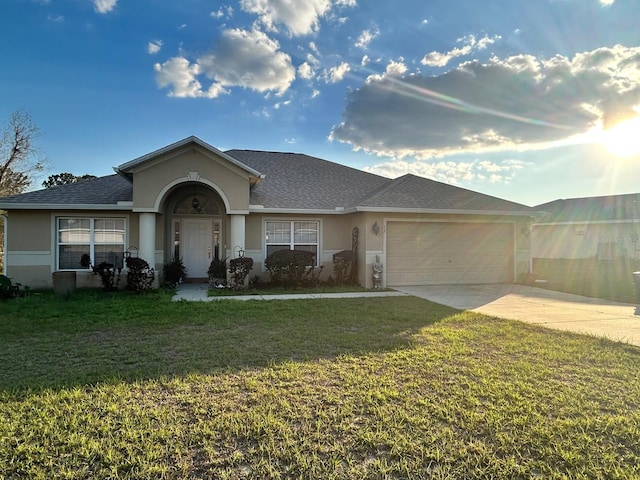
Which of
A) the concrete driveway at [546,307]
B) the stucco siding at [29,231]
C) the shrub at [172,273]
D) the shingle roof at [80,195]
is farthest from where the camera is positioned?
the shrub at [172,273]

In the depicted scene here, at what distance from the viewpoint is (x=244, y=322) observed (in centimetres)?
770

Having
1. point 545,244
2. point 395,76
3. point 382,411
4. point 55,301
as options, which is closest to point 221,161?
point 55,301

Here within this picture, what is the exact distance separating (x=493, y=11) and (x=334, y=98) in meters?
A: 7.22

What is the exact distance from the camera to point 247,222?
13688 millimetres

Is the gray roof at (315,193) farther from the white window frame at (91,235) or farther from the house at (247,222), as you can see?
the white window frame at (91,235)

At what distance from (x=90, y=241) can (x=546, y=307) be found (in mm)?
14735

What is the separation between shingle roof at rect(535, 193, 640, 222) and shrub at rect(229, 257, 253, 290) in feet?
57.5

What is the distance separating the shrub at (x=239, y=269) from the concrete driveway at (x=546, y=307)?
5524mm

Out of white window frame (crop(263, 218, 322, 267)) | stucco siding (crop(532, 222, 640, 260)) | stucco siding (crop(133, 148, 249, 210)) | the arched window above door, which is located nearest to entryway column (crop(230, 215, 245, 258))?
stucco siding (crop(133, 148, 249, 210))

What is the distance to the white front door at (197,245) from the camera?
1457cm

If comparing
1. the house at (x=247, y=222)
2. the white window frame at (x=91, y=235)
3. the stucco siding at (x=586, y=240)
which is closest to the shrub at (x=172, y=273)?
the house at (x=247, y=222)

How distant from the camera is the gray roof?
1262 cm

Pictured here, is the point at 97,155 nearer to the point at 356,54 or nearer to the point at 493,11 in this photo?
the point at 356,54

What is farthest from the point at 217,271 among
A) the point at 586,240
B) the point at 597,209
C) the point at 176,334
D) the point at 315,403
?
the point at 597,209
